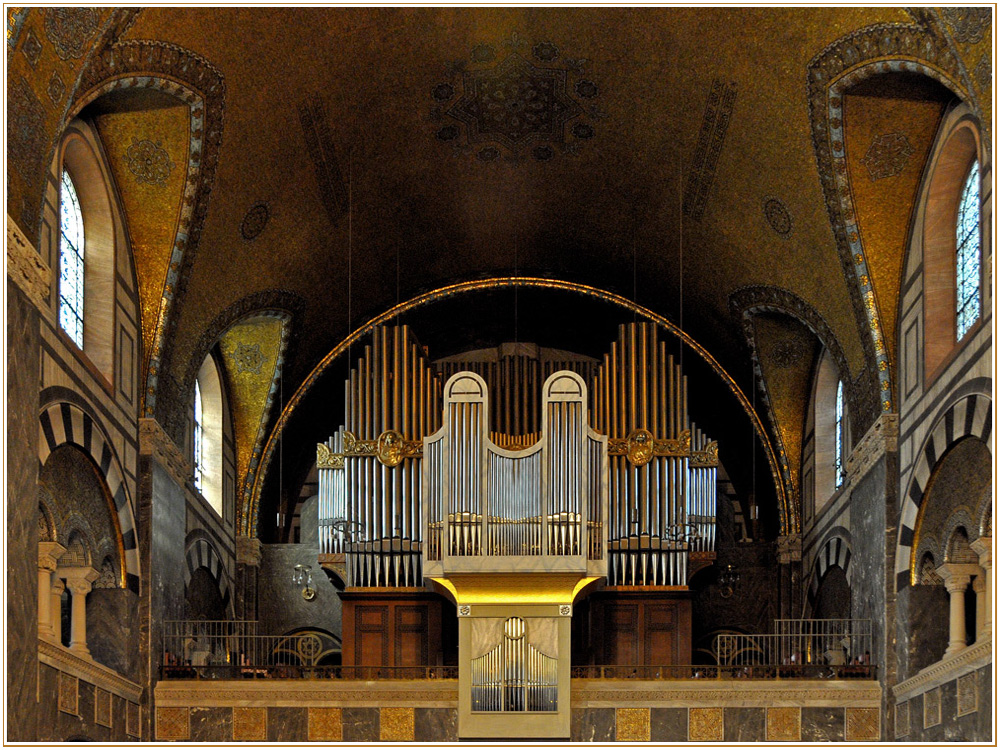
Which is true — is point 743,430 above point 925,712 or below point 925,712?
above

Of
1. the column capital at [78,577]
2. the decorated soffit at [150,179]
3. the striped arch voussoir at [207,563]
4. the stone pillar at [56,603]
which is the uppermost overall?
the decorated soffit at [150,179]

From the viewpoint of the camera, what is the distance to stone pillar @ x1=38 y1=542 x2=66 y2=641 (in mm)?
17844

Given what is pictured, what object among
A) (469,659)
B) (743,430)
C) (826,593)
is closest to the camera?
(469,659)

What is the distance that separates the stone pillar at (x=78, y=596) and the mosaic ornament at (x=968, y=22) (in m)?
11.1

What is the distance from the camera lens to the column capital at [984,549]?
18.0 m

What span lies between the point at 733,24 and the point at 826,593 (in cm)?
894

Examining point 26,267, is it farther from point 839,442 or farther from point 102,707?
point 839,442

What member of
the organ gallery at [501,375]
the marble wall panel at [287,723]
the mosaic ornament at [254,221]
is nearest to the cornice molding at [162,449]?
the organ gallery at [501,375]

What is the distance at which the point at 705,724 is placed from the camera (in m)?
21.1

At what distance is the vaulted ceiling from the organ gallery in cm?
5

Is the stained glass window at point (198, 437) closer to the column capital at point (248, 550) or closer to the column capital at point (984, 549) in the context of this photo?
the column capital at point (248, 550)

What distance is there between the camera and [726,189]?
903 inches

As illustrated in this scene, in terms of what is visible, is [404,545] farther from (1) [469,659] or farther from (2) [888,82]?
(2) [888,82]

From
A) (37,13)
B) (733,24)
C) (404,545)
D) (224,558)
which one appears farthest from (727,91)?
(224,558)
